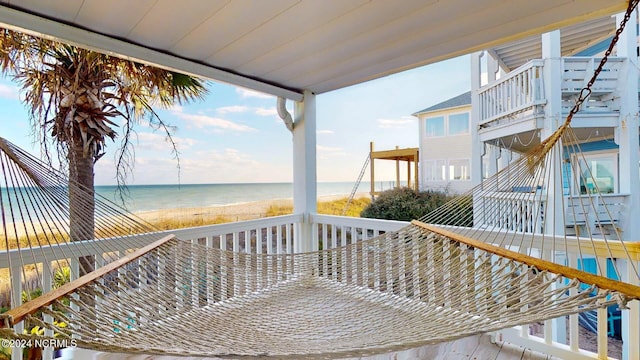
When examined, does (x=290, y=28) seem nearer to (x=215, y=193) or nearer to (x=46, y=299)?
(x=46, y=299)

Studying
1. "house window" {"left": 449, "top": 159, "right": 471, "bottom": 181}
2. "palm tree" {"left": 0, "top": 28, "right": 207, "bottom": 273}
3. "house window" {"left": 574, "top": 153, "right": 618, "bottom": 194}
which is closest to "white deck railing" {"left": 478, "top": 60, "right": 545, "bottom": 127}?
"house window" {"left": 574, "top": 153, "right": 618, "bottom": 194}

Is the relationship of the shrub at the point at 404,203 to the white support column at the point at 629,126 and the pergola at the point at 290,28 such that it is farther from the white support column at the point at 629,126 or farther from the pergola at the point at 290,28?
the pergola at the point at 290,28

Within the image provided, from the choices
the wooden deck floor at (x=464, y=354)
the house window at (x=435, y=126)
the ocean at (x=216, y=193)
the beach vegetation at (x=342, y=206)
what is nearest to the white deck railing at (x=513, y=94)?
the house window at (x=435, y=126)

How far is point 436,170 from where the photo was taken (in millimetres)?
5559

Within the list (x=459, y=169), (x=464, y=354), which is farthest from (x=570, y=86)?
(x=464, y=354)

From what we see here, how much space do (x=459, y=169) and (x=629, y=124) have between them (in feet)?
8.73

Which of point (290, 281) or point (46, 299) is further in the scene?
point (290, 281)

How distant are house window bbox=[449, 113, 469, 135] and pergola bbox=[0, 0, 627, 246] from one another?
3.86 m

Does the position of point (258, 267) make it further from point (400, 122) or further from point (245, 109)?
point (245, 109)

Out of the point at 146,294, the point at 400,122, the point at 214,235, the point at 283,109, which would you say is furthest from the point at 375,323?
the point at 400,122

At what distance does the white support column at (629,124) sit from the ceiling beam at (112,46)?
3393 mm

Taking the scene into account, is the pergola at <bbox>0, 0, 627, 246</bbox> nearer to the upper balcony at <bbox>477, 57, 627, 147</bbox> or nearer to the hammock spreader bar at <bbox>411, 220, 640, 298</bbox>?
the hammock spreader bar at <bbox>411, 220, 640, 298</bbox>

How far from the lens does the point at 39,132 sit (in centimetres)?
243

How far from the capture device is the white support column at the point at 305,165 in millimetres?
2943
